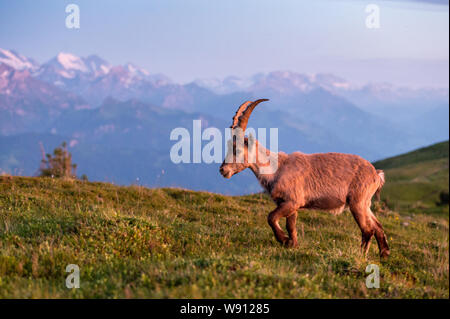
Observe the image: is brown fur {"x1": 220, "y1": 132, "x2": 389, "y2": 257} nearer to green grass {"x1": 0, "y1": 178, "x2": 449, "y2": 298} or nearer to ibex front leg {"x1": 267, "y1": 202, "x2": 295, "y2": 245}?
ibex front leg {"x1": 267, "y1": 202, "x2": 295, "y2": 245}

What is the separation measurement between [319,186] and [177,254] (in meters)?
4.04

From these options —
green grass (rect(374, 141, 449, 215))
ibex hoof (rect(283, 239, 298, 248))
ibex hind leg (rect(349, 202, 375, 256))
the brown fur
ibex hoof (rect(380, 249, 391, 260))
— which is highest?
green grass (rect(374, 141, 449, 215))

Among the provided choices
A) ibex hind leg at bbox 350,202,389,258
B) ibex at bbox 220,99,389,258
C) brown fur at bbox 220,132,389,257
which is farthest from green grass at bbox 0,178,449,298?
ibex at bbox 220,99,389,258

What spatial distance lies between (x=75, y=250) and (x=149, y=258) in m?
1.55

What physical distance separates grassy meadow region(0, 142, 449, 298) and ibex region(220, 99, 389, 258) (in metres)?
0.95

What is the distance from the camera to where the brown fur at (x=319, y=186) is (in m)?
10.2

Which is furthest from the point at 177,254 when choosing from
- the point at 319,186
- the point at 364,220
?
the point at 364,220

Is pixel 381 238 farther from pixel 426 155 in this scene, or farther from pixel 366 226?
pixel 426 155

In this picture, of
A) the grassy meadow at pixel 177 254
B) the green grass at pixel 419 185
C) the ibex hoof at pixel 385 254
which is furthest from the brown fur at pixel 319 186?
the green grass at pixel 419 185

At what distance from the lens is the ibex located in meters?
10.2

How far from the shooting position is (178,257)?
8.25m
